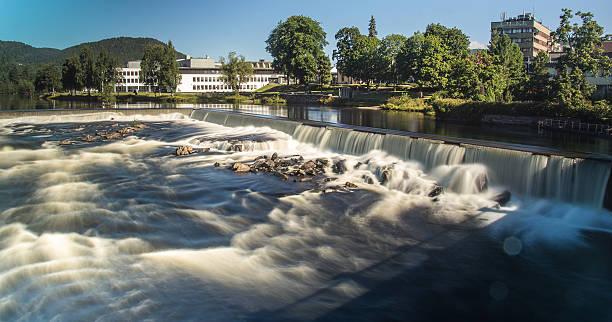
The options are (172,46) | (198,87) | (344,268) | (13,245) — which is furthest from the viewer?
(198,87)

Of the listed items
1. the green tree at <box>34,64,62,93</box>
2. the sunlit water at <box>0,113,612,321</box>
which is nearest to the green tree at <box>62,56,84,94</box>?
the green tree at <box>34,64,62,93</box>

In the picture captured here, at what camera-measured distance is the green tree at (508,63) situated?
2172 inches

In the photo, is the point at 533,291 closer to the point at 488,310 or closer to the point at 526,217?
the point at 488,310

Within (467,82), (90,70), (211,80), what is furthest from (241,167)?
(211,80)

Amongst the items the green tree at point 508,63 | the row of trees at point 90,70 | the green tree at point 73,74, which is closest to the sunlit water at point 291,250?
the green tree at point 508,63

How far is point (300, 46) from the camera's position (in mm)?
86375

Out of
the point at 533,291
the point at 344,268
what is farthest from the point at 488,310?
the point at 344,268

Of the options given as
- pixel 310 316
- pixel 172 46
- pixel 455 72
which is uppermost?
pixel 172 46

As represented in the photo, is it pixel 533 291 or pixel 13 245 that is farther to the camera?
pixel 13 245

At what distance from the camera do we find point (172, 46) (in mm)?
96625

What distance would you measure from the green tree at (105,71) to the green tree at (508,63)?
254 feet

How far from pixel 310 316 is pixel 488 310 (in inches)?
136

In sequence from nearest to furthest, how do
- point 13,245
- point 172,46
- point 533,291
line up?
point 533,291 → point 13,245 → point 172,46

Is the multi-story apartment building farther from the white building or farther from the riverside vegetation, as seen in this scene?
the white building
